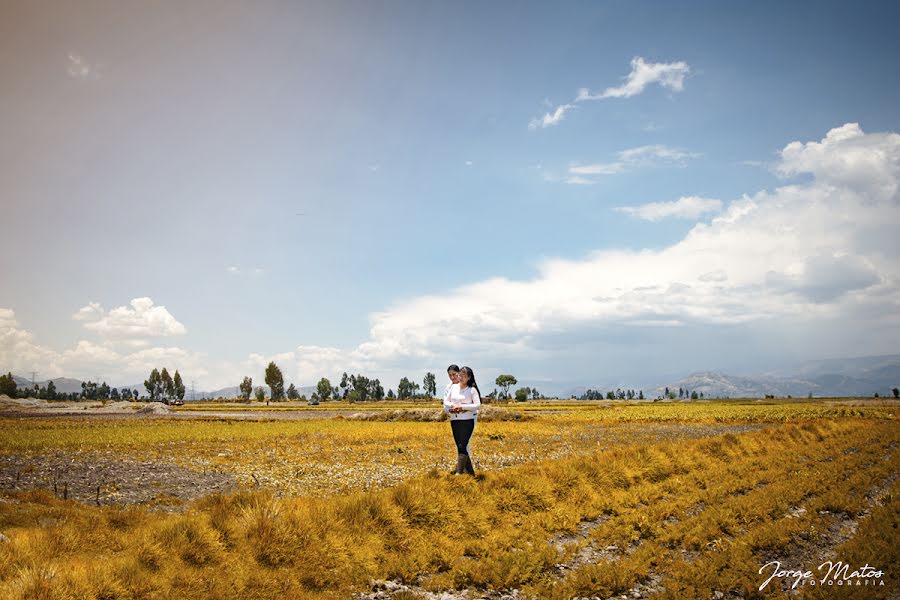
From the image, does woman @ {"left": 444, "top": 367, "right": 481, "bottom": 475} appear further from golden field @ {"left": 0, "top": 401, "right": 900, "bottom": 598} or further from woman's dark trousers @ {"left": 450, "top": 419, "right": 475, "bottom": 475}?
golden field @ {"left": 0, "top": 401, "right": 900, "bottom": 598}

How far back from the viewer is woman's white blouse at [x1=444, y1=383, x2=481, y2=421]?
44.7 ft

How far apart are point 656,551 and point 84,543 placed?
36.9 ft

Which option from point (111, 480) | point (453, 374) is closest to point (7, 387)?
point (111, 480)

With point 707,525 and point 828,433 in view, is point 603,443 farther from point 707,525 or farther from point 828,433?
point 707,525

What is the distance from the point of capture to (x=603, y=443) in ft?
109

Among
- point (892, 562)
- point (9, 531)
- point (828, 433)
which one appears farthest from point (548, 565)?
point (828, 433)

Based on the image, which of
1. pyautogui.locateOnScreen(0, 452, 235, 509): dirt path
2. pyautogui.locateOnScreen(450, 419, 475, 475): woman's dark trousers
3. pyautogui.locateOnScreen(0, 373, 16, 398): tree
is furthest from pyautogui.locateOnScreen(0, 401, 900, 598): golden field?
pyautogui.locateOnScreen(0, 373, 16, 398): tree

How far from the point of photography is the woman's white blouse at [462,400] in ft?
44.7
